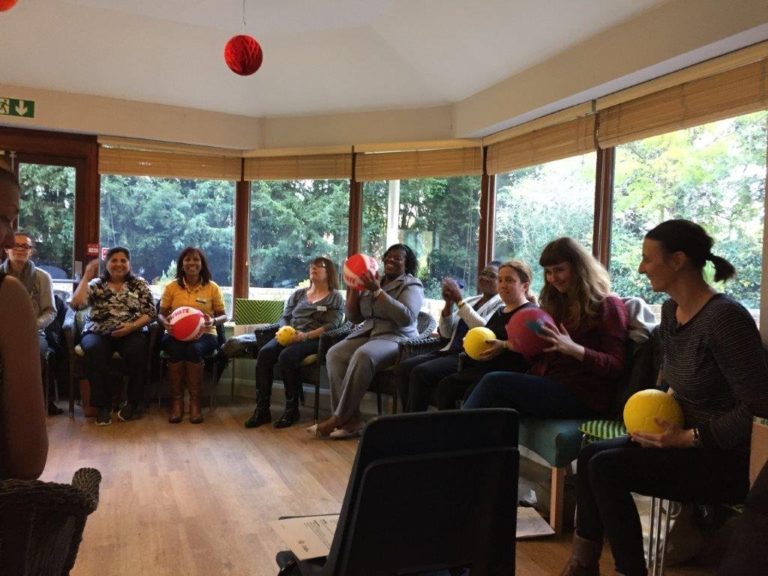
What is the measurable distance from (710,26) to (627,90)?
27.3 inches

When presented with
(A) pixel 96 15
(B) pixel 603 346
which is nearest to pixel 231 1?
(A) pixel 96 15

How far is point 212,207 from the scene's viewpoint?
5652 millimetres

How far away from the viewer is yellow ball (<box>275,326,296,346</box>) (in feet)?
14.7

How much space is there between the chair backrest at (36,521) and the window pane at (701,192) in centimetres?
298

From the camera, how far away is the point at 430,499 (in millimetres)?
1173

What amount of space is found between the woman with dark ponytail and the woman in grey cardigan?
6.62ft

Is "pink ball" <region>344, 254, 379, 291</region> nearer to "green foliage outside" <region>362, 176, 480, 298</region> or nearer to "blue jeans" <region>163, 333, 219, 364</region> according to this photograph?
"green foliage outside" <region>362, 176, 480, 298</region>

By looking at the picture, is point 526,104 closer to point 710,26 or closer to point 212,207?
point 710,26

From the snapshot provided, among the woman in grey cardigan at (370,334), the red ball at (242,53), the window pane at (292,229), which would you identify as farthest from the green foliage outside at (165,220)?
the red ball at (242,53)

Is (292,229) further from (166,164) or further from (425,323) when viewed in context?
(425,323)

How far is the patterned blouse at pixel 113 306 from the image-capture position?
4508mm

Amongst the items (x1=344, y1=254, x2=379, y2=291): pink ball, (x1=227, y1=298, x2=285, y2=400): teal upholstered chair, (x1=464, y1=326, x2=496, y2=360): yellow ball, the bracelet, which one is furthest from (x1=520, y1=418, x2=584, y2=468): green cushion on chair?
(x1=227, y1=298, x2=285, y2=400): teal upholstered chair

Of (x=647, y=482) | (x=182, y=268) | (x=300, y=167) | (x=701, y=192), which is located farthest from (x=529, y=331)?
(x=300, y=167)

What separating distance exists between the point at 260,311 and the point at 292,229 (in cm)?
79
